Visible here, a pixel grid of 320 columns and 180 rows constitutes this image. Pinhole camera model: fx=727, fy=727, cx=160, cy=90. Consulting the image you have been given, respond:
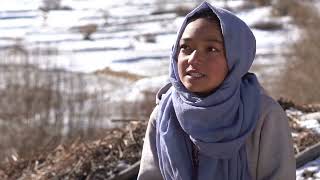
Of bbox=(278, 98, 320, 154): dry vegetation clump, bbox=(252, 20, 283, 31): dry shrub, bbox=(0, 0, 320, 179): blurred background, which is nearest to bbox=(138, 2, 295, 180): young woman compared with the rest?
bbox=(278, 98, 320, 154): dry vegetation clump

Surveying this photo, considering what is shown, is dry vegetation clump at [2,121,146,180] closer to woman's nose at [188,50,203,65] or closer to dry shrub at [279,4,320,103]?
woman's nose at [188,50,203,65]

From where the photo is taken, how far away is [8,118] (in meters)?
8.36

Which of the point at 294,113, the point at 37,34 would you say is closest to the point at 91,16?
the point at 37,34

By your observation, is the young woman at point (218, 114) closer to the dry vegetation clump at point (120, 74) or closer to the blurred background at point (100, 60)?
the blurred background at point (100, 60)

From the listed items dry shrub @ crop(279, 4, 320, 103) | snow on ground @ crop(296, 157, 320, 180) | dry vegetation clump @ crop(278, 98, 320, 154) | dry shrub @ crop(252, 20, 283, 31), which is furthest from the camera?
dry shrub @ crop(252, 20, 283, 31)

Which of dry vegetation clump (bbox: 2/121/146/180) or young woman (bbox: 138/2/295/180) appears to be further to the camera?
dry vegetation clump (bbox: 2/121/146/180)

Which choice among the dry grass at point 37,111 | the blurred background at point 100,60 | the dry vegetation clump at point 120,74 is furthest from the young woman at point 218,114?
the dry vegetation clump at point 120,74

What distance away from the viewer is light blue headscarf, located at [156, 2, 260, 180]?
2.25 meters

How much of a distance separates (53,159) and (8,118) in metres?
3.72

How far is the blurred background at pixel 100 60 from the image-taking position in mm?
8195

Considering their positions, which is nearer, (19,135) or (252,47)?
(252,47)

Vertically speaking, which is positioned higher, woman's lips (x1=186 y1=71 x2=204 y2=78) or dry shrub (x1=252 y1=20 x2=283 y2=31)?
woman's lips (x1=186 y1=71 x2=204 y2=78)

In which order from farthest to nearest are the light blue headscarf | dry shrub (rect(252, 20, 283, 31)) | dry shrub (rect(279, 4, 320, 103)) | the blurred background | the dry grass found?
dry shrub (rect(252, 20, 283, 31))
dry shrub (rect(279, 4, 320, 103))
the blurred background
the dry grass
the light blue headscarf

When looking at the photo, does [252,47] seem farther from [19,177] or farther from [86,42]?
[86,42]
